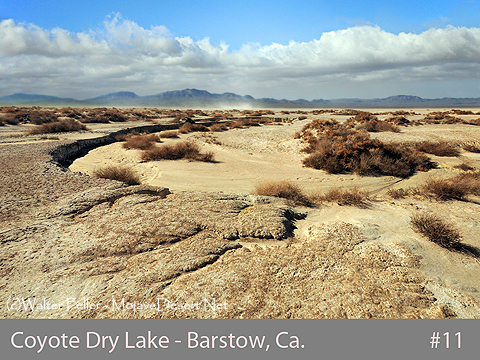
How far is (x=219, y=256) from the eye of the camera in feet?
13.1

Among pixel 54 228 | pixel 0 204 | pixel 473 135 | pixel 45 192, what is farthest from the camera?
pixel 473 135

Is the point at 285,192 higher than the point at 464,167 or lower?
higher

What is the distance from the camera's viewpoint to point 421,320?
2781mm

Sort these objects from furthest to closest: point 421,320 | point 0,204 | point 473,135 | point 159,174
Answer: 1. point 473,135
2. point 159,174
3. point 0,204
4. point 421,320

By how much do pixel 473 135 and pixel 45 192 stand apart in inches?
941

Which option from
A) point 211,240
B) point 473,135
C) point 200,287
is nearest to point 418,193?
point 211,240

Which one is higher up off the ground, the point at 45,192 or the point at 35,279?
the point at 45,192

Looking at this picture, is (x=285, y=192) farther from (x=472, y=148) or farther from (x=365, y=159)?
(x=472, y=148)

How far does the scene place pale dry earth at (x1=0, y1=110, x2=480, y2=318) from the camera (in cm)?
310

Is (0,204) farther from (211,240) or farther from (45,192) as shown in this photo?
(211,240)

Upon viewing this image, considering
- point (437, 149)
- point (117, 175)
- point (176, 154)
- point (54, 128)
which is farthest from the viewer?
point (54, 128)

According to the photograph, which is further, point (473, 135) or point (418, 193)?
point (473, 135)

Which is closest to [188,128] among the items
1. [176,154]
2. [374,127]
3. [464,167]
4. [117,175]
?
A: [176,154]

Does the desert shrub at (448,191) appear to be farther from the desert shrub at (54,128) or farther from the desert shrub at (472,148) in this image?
the desert shrub at (54,128)
